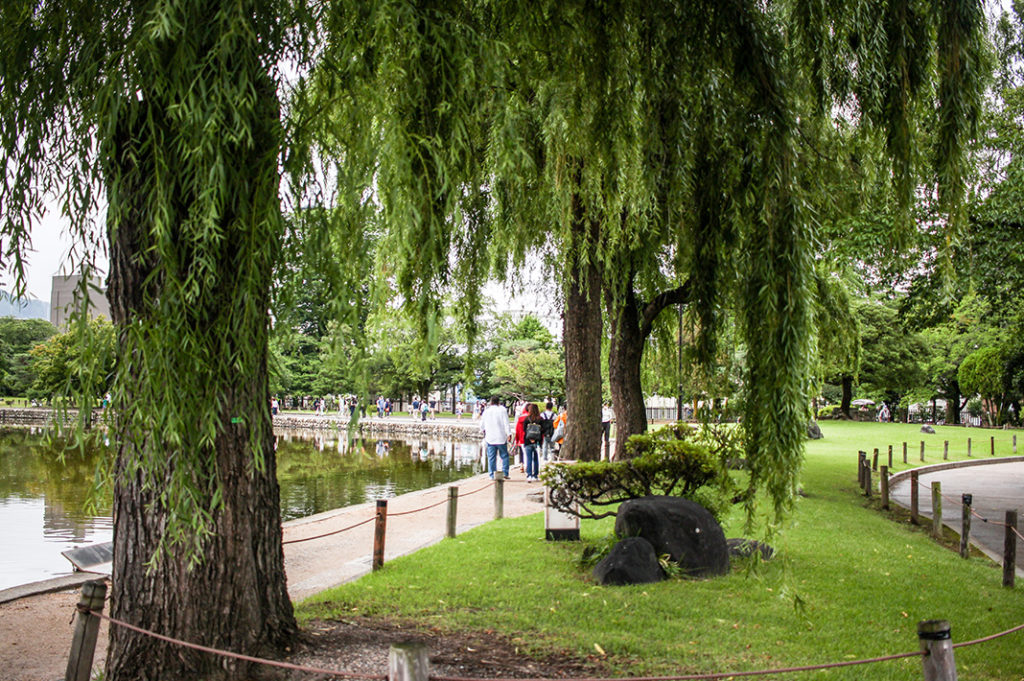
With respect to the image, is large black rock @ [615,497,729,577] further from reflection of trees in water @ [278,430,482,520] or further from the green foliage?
reflection of trees in water @ [278,430,482,520]

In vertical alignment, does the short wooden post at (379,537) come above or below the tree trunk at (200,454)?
below

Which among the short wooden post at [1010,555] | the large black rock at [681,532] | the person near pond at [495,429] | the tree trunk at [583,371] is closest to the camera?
the large black rock at [681,532]

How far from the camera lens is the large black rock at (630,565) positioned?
805 centimetres

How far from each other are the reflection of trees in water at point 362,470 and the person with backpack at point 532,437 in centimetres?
318

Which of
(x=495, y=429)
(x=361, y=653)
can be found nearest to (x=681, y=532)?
(x=361, y=653)

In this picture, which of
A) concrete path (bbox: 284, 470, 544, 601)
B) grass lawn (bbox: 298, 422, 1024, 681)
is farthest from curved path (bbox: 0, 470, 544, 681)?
grass lawn (bbox: 298, 422, 1024, 681)

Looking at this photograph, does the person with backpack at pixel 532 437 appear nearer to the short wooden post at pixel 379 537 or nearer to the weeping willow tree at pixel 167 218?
the short wooden post at pixel 379 537

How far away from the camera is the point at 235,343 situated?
432cm

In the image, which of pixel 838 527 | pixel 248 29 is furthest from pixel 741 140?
pixel 838 527

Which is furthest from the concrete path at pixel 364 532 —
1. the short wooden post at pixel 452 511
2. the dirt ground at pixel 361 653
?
the dirt ground at pixel 361 653

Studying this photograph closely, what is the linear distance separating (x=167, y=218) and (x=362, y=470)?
22.2 meters

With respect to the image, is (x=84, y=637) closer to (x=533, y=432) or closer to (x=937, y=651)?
(x=937, y=651)

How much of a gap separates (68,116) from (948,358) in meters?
60.2

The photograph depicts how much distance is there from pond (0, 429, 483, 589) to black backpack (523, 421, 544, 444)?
3.58 m
